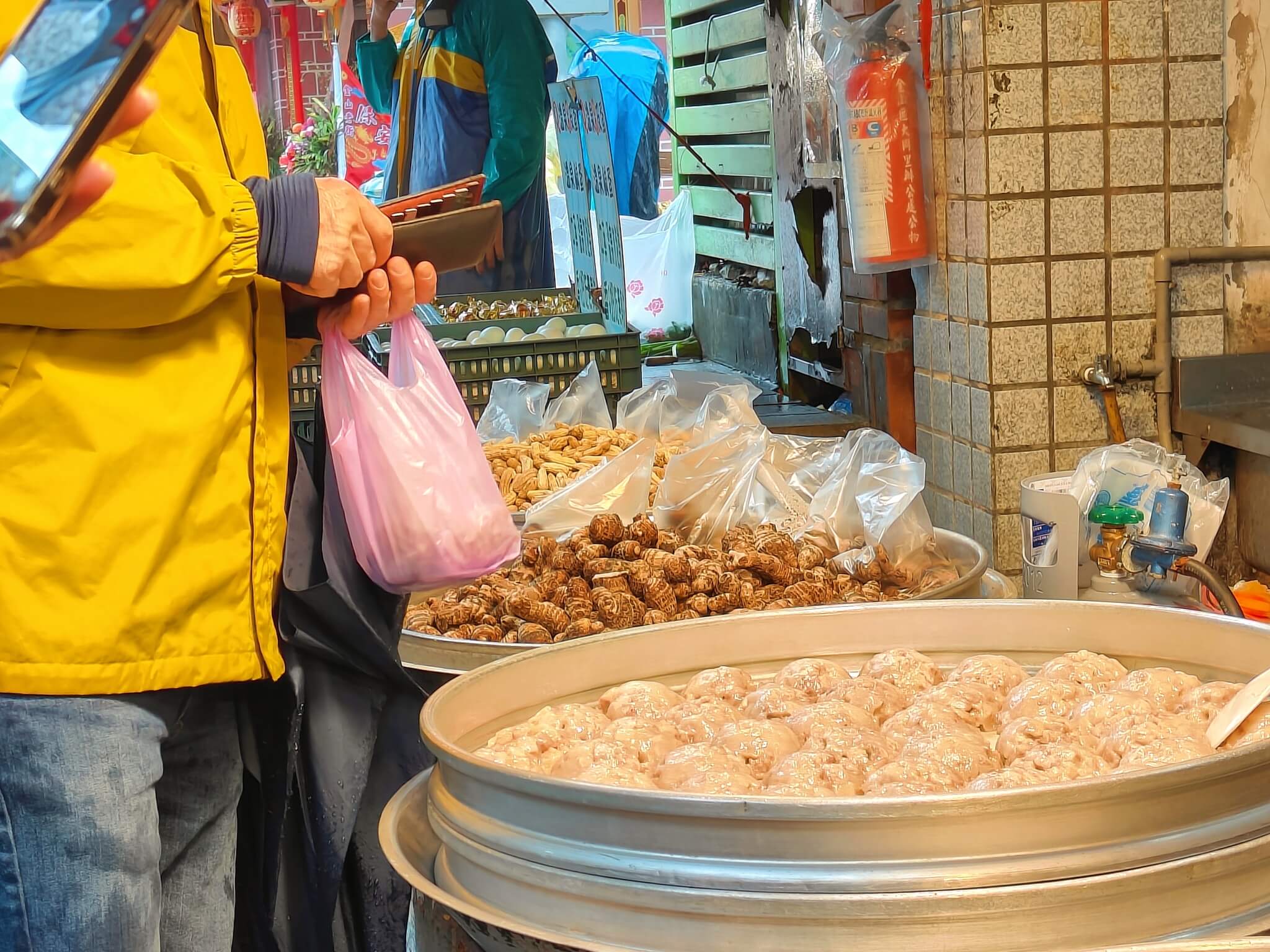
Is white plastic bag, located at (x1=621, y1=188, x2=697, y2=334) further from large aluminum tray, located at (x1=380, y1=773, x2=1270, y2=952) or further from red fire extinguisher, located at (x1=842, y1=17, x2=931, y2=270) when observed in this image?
large aluminum tray, located at (x1=380, y1=773, x2=1270, y2=952)

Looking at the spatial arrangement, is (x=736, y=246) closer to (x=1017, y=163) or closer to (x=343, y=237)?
(x=1017, y=163)

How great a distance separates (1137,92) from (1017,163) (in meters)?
0.36

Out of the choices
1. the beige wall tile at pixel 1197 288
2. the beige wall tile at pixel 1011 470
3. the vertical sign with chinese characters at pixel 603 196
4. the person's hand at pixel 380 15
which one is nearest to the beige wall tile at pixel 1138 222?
the beige wall tile at pixel 1197 288

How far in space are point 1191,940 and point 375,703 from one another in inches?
41.6

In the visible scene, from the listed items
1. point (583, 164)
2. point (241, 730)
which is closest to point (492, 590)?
point (241, 730)

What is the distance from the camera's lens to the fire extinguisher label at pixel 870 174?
146 inches

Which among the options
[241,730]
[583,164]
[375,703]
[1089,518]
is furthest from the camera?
[583,164]

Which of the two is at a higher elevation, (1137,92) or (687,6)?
(687,6)

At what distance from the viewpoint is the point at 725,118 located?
21.6 ft

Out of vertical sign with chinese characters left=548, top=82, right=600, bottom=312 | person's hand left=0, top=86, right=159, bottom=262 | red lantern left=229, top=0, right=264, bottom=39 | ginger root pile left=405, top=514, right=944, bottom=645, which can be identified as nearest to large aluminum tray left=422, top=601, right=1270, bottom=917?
person's hand left=0, top=86, right=159, bottom=262

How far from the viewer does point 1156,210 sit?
3.55m

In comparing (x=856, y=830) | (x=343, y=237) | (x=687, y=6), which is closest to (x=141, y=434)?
(x=343, y=237)

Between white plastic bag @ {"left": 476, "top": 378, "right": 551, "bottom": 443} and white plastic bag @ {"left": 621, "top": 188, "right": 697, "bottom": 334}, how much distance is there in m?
3.83

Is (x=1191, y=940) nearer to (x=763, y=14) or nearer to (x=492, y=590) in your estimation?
(x=492, y=590)
